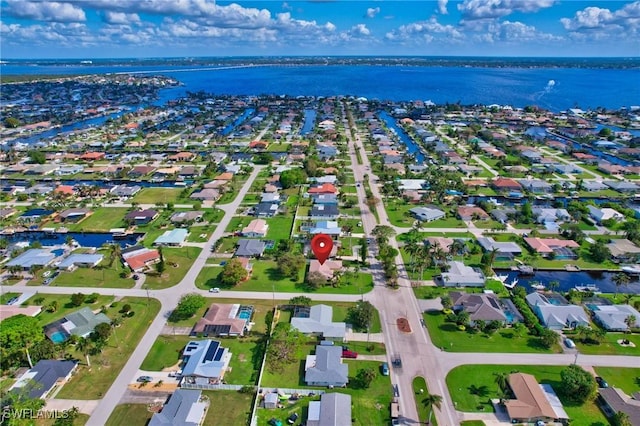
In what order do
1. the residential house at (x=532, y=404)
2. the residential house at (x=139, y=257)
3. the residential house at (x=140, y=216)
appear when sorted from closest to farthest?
1. the residential house at (x=532, y=404)
2. the residential house at (x=139, y=257)
3. the residential house at (x=140, y=216)

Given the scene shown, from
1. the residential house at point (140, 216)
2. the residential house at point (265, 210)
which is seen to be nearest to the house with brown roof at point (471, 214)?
the residential house at point (265, 210)

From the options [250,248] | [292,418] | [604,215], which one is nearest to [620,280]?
[604,215]

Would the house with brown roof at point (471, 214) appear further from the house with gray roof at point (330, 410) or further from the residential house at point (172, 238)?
the residential house at point (172, 238)

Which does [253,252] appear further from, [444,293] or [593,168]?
[593,168]

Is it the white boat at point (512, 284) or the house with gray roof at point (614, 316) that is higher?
the house with gray roof at point (614, 316)

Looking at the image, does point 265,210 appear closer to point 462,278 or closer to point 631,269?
point 462,278

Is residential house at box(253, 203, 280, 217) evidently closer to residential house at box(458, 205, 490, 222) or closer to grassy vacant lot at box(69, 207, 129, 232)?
grassy vacant lot at box(69, 207, 129, 232)
